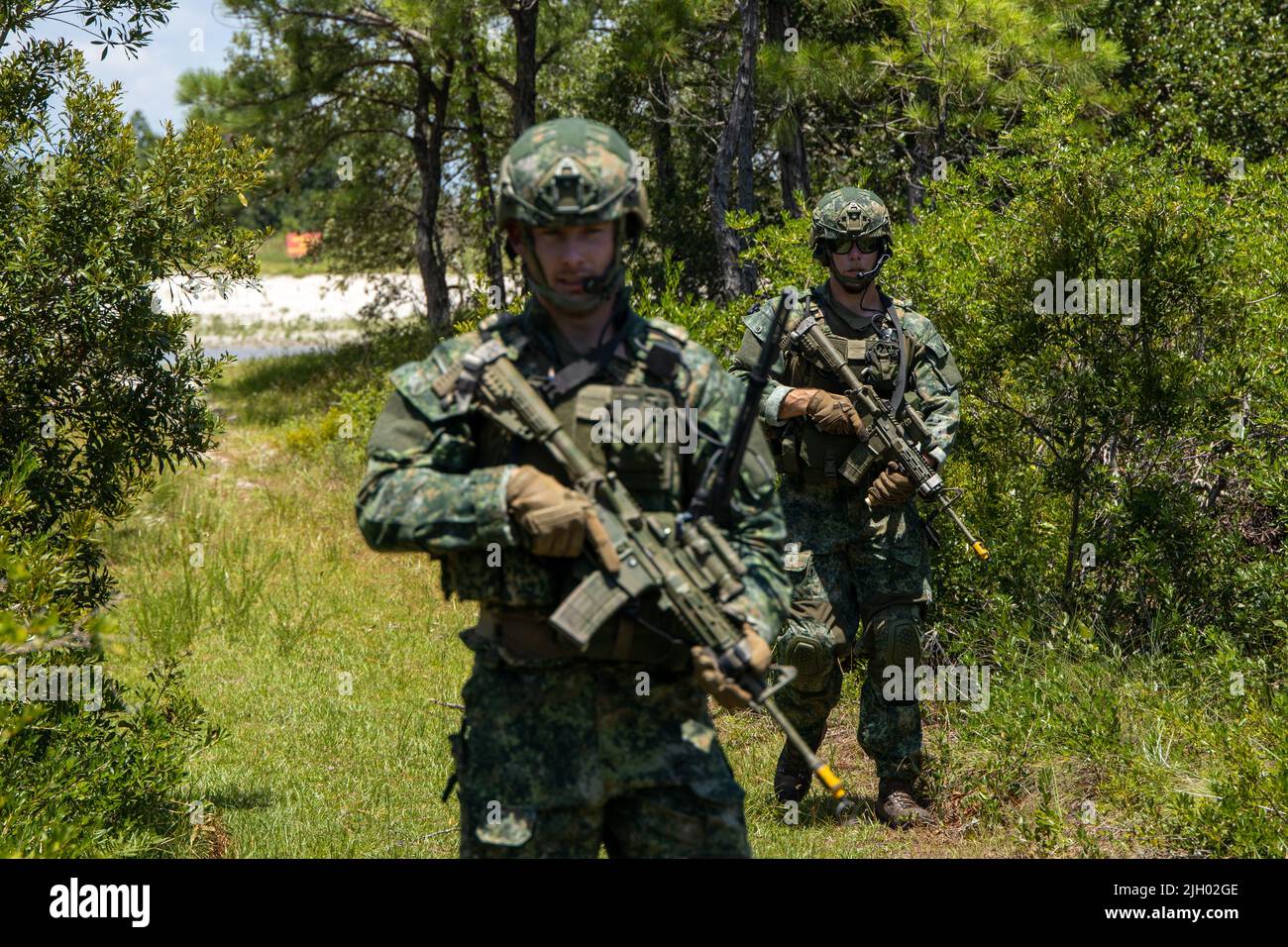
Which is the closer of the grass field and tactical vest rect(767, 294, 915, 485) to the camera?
the grass field

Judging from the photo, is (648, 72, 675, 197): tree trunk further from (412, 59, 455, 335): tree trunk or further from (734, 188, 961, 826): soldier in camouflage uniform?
Result: (734, 188, 961, 826): soldier in camouflage uniform

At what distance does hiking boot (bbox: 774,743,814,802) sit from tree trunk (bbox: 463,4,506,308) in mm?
8634

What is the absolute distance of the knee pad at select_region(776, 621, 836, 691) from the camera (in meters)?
5.77

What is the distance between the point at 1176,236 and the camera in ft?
20.9

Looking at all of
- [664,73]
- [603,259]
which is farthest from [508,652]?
[664,73]

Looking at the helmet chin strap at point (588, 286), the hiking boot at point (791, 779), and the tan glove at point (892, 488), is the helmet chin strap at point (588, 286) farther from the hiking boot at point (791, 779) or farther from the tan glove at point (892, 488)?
the hiking boot at point (791, 779)

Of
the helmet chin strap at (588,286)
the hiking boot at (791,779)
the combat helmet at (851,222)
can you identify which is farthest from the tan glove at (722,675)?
the combat helmet at (851,222)

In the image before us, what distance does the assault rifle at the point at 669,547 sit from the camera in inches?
124

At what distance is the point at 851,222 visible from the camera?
577cm

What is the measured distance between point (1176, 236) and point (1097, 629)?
1806 mm

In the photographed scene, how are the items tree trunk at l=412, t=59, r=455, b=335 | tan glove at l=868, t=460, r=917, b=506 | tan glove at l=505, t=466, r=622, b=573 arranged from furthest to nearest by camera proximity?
1. tree trunk at l=412, t=59, r=455, b=335
2. tan glove at l=868, t=460, r=917, b=506
3. tan glove at l=505, t=466, r=622, b=573

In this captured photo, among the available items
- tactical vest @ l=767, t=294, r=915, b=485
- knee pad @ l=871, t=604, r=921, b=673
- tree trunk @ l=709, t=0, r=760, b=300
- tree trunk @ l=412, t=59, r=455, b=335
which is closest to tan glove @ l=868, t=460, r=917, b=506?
tactical vest @ l=767, t=294, r=915, b=485

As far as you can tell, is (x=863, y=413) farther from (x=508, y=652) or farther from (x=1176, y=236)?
(x=508, y=652)

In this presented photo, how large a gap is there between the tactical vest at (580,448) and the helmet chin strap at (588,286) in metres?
0.12
